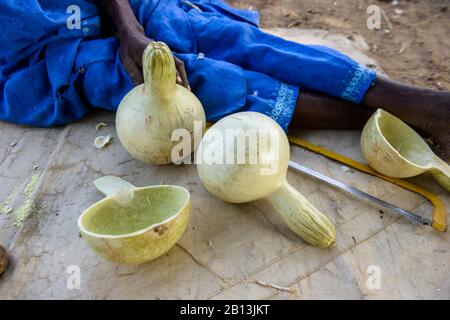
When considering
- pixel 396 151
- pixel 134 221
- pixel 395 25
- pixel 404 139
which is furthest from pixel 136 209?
pixel 395 25

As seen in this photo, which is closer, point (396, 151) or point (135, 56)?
point (396, 151)

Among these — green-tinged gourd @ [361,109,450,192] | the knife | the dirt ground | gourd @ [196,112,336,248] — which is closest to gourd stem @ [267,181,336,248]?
gourd @ [196,112,336,248]

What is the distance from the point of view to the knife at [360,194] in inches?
57.1

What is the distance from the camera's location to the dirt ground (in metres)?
2.51

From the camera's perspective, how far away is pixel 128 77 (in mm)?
1748

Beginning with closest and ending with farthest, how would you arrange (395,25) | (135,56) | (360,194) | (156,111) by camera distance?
1. (156,111)
2. (360,194)
3. (135,56)
4. (395,25)

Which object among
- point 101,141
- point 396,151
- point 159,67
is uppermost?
point 159,67

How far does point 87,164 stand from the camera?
168cm

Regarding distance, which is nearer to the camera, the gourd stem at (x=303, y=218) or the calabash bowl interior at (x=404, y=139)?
the gourd stem at (x=303, y=218)

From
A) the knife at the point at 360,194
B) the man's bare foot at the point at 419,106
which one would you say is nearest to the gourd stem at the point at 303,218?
the knife at the point at 360,194

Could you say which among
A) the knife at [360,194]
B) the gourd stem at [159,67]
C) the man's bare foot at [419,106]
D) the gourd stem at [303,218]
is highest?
the gourd stem at [159,67]

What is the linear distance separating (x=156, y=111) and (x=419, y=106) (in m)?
1.06

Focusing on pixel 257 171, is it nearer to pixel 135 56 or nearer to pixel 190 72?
pixel 190 72

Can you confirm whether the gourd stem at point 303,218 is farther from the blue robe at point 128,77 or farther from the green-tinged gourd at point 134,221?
the blue robe at point 128,77
